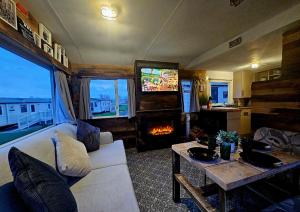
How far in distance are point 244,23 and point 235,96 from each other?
357 cm

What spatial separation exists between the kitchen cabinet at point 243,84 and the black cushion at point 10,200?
578 centimetres

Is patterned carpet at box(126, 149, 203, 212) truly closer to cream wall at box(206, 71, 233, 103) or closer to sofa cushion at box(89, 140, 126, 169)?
sofa cushion at box(89, 140, 126, 169)

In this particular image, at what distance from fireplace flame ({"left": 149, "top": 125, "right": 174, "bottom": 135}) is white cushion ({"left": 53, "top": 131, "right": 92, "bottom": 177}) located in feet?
7.08

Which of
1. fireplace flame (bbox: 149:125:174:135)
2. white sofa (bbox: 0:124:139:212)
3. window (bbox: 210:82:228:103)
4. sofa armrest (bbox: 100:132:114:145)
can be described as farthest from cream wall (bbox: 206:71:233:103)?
white sofa (bbox: 0:124:139:212)

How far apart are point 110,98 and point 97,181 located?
2.87 metres

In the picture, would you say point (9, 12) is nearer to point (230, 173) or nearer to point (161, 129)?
point (230, 173)

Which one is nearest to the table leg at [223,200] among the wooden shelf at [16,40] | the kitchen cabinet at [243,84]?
the wooden shelf at [16,40]

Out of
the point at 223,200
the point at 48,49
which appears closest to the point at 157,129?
the point at 223,200

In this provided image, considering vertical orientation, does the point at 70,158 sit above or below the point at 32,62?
below

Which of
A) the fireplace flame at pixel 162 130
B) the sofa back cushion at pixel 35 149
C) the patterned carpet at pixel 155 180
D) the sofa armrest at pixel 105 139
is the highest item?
the sofa back cushion at pixel 35 149

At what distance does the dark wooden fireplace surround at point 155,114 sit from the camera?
3473mm

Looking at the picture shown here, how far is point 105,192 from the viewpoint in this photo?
3.90ft

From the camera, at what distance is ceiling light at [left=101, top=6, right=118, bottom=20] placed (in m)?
1.67

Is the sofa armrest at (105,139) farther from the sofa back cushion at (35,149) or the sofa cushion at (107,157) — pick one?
the sofa back cushion at (35,149)
